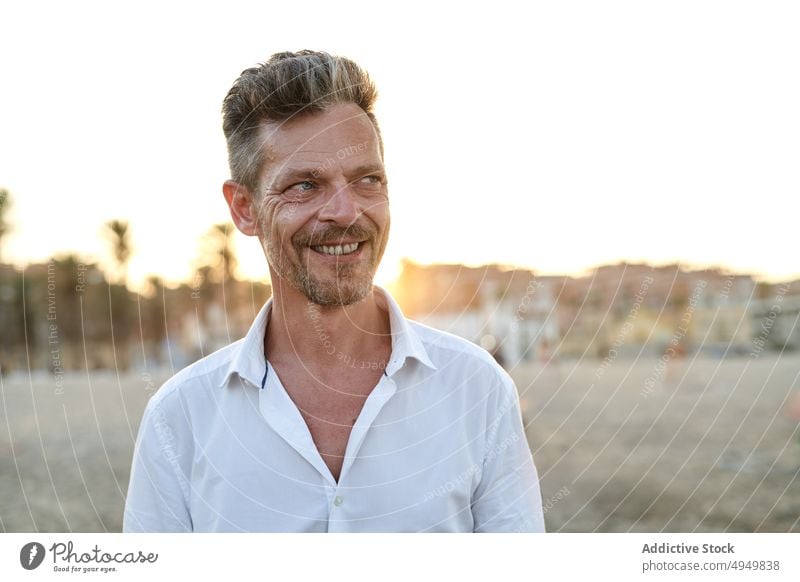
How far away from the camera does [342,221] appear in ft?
8.28

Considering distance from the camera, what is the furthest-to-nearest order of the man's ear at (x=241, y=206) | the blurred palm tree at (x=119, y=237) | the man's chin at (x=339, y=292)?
1. the blurred palm tree at (x=119, y=237)
2. the man's ear at (x=241, y=206)
3. the man's chin at (x=339, y=292)

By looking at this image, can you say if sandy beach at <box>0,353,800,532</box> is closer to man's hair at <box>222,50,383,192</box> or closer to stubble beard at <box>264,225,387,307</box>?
stubble beard at <box>264,225,387,307</box>

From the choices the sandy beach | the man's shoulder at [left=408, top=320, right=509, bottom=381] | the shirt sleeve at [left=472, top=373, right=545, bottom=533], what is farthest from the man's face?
the sandy beach

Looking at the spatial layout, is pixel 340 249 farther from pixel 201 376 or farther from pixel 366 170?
pixel 201 376

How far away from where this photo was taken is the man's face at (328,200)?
8.23 ft

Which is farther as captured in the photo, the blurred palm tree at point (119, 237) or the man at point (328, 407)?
the blurred palm tree at point (119, 237)

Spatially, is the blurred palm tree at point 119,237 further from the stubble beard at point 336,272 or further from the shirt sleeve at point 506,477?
the shirt sleeve at point 506,477

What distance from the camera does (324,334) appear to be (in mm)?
2686

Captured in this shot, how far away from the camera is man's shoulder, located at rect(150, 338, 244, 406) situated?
8.43ft

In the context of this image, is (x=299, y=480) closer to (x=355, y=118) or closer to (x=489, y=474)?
(x=489, y=474)
